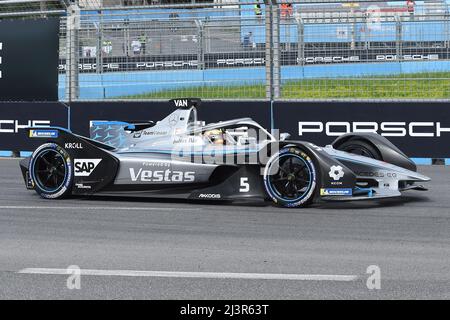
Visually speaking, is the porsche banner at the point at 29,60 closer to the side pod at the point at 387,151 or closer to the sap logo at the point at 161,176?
the sap logo at the point at 161,176

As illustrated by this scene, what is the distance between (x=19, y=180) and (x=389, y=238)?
5.79 meters

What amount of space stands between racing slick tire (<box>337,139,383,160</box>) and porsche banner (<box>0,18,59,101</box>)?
649 centimetres

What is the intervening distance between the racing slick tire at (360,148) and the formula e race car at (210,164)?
0.01 metres

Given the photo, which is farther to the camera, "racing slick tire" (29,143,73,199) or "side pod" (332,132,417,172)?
"racing slick tire" (29,143,73,199)

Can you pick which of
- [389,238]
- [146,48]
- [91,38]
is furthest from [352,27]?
[389,238]

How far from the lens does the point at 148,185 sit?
27.7ft

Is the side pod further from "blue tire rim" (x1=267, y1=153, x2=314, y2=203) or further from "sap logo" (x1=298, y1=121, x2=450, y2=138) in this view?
"sap logo" (x1=298, y1=121, x2=450, y2=138)

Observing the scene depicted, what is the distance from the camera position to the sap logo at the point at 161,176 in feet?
27.2

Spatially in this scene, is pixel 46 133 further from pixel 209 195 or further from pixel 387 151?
pixel 387 151

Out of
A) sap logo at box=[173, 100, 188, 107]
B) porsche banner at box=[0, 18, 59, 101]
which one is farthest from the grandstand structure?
sap logo at box=[173, 100, 188, 107]

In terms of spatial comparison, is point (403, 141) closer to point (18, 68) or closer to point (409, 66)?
point (409, 66)

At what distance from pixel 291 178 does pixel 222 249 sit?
1.98 m

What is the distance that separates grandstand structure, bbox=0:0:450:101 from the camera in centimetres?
1240
